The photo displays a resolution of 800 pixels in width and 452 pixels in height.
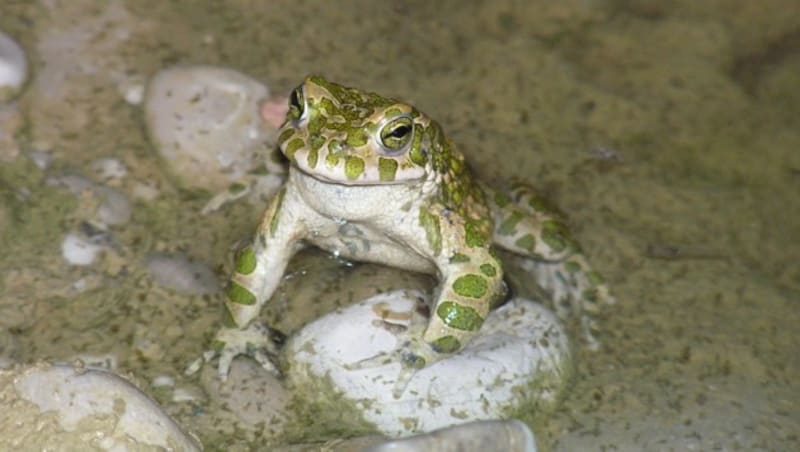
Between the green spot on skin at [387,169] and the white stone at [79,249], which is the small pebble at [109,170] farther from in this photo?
the green spot on skin at [387,169]

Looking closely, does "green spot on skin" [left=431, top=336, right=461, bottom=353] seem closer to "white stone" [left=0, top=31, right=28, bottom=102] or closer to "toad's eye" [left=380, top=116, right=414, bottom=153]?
"toad's eye" [left=380, top=116, right=414, bottom=153]

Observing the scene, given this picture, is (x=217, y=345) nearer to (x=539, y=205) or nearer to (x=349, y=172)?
(x=349, y=172)

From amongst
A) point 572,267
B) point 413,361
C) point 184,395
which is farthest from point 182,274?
point 572,267

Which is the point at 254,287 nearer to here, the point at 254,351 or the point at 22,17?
the point at 254,351

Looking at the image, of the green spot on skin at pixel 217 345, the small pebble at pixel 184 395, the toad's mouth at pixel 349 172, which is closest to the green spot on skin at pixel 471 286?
the toad's mouth at pixel 349 172

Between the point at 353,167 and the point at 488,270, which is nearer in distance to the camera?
the point at 353,167

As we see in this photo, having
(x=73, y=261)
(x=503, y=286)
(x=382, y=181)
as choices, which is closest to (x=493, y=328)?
(x=503, y=286)

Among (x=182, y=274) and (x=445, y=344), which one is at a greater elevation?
(x=445, y=344)
